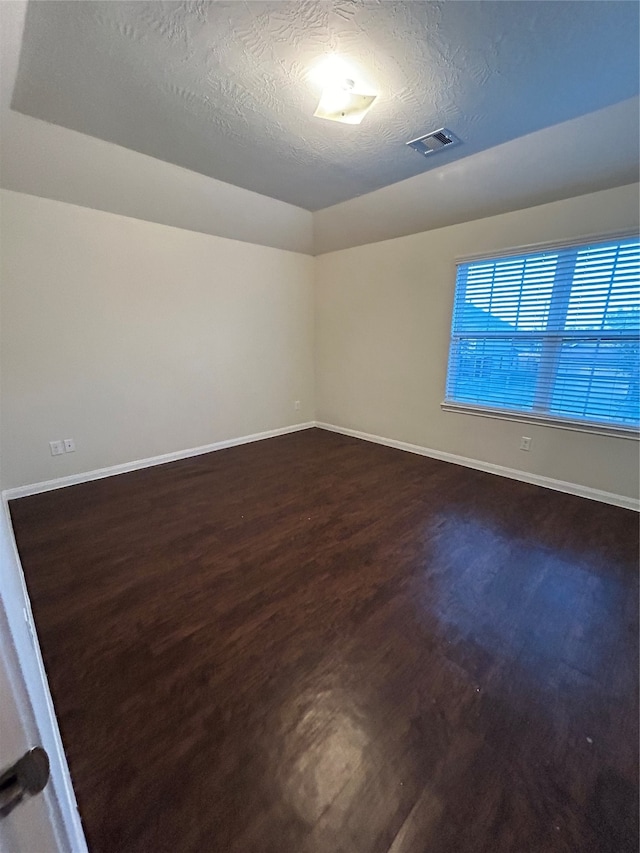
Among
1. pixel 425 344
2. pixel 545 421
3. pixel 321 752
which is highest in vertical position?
pixel 425 344

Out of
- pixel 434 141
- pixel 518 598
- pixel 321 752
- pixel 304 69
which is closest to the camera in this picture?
pixel 321 752

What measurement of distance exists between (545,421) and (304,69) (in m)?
3.02

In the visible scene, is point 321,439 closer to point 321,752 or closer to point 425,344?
point 425,344

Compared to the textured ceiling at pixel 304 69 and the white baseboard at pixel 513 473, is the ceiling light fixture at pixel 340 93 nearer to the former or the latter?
the textured ceiling at pixel 304 69

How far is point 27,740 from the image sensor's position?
377 mm

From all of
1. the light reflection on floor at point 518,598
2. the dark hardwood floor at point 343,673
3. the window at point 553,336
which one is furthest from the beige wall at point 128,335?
the light reflection on floor at point 518,598

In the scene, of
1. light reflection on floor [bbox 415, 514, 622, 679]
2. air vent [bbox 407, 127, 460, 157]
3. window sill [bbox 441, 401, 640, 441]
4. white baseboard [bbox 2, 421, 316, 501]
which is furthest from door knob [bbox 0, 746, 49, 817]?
window sill [bbox 441, 401, 640, 441]

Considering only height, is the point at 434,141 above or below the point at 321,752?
above

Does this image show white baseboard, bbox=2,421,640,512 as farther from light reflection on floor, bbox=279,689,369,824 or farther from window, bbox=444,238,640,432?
light reflection on floor, bbox=279,689,369,824

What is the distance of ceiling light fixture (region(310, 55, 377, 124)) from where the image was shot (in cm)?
177

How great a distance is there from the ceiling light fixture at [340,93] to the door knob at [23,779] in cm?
251

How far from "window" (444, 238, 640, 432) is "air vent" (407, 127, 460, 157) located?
113cm

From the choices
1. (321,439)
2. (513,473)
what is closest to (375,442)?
(321,439)

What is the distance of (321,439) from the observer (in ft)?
15.1
